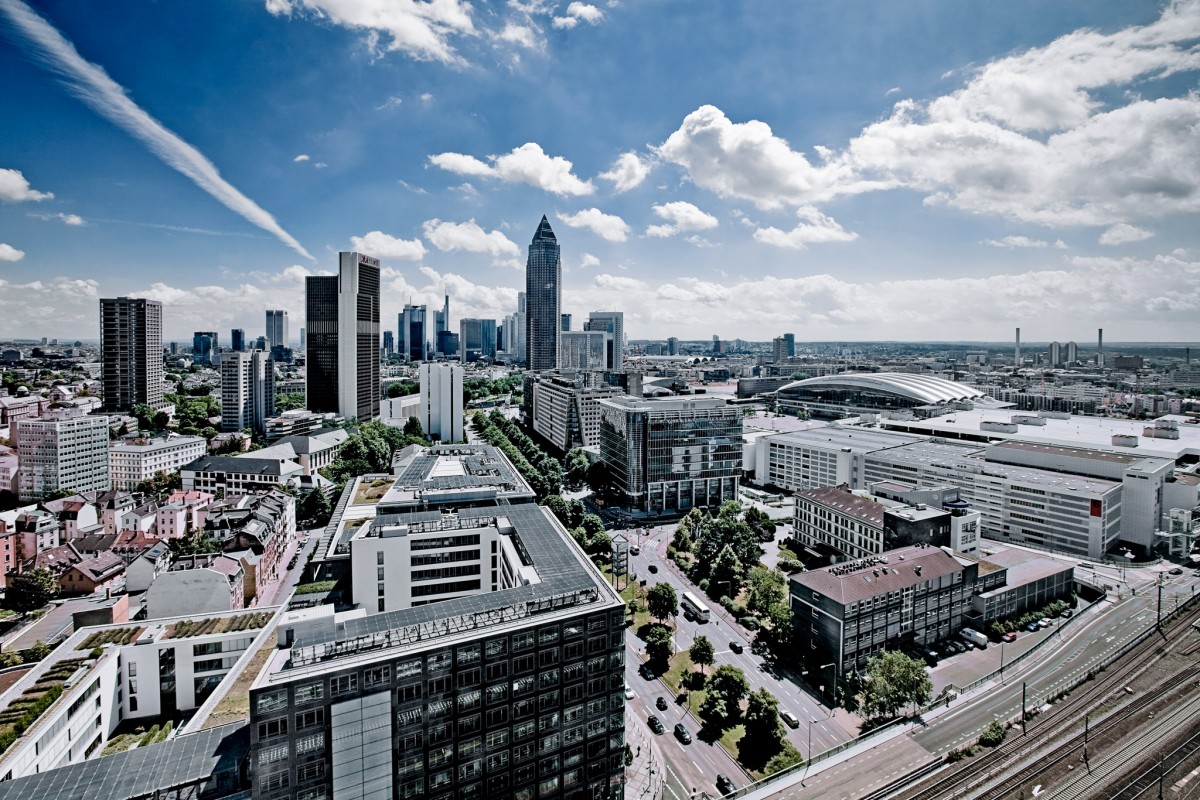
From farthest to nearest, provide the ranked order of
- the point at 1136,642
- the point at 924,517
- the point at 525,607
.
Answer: the point at 924,517
the point at 1136,642
the point at 525,607

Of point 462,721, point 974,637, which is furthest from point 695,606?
point 462,721

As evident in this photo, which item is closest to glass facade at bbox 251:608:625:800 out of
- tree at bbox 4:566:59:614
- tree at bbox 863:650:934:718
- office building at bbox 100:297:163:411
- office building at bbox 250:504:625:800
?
office building at bbox 250:504:625:800

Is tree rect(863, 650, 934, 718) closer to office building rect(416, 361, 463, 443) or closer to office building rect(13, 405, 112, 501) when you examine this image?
office building rect(13, 405, 112, 501)

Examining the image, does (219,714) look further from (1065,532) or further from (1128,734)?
(1065,532)

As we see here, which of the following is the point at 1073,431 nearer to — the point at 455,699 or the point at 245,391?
the point at 455,699

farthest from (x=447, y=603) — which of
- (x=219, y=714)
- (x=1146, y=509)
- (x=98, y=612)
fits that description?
(x=1146, y=509)
